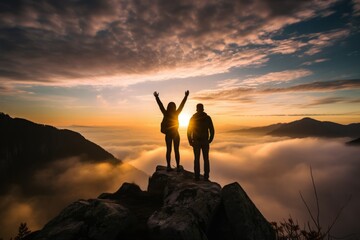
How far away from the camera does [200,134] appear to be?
11.4 meters

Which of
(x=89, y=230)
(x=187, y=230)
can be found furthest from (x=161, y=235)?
(x=89, y=230)

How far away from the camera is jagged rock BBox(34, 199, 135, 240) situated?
22.1 feet

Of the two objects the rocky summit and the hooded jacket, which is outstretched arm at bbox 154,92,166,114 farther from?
the rocky summit

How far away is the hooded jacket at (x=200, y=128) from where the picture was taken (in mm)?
11422

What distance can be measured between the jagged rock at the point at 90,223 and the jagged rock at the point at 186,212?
978 millimetres

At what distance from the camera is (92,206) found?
7703mm

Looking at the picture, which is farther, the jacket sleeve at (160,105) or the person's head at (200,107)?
the jacket sleeve at (160,105)

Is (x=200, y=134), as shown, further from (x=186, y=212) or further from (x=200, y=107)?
(x=186, y=212)

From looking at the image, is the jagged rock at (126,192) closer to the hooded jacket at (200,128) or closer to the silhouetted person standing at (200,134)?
the silhouetted person standing at (200,134)

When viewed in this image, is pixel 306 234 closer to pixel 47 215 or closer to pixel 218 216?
pixel 218 216

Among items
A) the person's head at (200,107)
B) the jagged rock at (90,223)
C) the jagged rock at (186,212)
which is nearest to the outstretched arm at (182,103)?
the person's head at (200,107)

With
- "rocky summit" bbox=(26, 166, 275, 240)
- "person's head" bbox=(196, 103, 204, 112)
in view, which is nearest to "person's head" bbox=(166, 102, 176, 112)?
"person's head" bbox=(196, 103, 204, 112)

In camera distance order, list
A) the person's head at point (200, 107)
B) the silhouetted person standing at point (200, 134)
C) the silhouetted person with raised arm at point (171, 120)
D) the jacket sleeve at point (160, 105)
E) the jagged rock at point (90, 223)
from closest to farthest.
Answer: the jagged rock at point (90, 223), the silhouetted person standing at point (200, 134), the person's head at point (200, 107), the silhouetted person with raised arm at point (171, 120), the jacket sleeve at point (160, 105)

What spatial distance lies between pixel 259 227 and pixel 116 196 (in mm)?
6853
